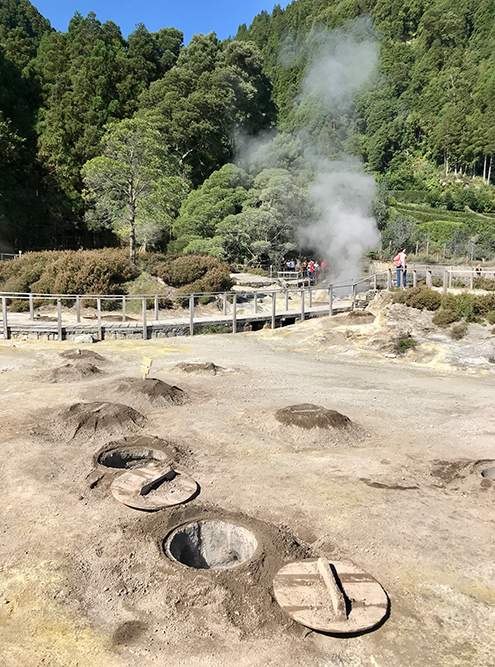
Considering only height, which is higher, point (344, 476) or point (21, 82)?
point (21, 82)

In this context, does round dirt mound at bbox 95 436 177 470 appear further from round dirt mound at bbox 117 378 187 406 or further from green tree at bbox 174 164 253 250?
green tree at bbox 174 164 253 250

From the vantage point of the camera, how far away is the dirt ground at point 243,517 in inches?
139

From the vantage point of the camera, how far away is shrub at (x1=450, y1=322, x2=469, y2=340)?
575 inches

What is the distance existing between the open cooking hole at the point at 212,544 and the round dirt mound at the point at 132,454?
1.81m

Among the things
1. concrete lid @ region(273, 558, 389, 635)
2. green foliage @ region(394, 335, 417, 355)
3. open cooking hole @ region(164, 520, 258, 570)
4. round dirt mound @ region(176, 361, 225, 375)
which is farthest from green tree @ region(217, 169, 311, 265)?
concrete lid @ region(273, 558, 389, 635)

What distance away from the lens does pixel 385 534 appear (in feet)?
16.3

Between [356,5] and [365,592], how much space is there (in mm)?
152313

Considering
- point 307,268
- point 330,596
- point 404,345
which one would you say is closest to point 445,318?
point 404,345

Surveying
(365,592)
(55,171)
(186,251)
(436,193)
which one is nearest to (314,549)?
(365,592)

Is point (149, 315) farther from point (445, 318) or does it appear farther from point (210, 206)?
point (210, 206)

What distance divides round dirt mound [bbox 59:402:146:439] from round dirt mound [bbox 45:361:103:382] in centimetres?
262

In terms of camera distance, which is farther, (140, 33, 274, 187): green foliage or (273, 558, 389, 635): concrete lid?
(140, 33, 274, 187): green foliage

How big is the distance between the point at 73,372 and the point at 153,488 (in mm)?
5910

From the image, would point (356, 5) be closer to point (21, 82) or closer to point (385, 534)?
point (21, 82)
